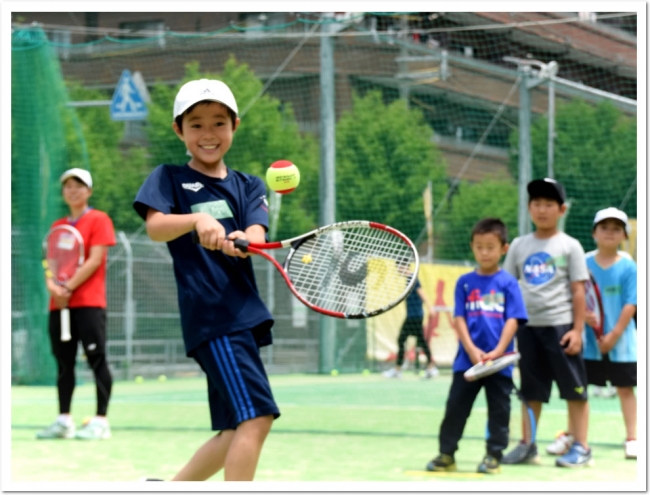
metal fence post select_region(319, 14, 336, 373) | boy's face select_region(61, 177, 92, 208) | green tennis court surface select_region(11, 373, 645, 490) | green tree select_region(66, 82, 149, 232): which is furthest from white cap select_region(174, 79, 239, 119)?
metal fence post select_region(319, 14, 336, 373)

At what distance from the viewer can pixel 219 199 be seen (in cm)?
375

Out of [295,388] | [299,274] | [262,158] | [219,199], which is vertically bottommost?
[295,388]

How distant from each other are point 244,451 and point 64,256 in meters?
3.83

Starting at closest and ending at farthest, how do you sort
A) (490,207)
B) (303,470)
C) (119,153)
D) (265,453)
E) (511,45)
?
(303,470)
(265,453)
(511,45)
(490,207)
(119,153)

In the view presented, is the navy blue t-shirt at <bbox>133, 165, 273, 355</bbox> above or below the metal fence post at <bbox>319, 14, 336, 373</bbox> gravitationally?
below

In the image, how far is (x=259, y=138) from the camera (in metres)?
15.5

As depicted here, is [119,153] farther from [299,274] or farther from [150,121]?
[299,274]

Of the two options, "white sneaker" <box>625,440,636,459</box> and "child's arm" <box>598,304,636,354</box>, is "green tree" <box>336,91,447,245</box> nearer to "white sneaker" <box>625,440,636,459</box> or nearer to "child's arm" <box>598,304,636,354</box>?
"child's arm" <box>598,304,636,354</box>

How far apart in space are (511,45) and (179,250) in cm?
826

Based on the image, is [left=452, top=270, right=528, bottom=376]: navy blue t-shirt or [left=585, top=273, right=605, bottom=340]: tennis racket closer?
[left=452, top=270, right=528, bottom=376]: navy blue t-shirt

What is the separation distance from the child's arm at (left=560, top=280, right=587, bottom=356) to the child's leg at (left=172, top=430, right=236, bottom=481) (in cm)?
279

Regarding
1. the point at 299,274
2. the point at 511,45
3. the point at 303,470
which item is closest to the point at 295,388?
the point at 511,45

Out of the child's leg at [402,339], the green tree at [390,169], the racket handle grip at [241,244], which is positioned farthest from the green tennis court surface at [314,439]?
the green tree at [390,169]

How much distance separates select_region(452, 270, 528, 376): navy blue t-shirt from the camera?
5.58 metres
